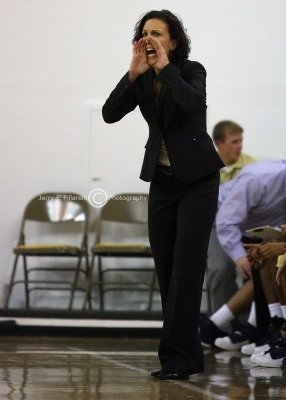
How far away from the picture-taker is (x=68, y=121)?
6.30 metres

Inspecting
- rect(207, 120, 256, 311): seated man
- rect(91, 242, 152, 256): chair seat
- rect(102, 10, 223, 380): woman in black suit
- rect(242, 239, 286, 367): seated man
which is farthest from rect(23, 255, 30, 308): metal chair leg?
rect(102, 10, 223, 380): woman in black suit

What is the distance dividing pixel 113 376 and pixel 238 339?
1642 mm

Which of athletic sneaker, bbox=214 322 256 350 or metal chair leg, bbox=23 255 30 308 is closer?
athletic sneaker, bbox=214 322 256 350

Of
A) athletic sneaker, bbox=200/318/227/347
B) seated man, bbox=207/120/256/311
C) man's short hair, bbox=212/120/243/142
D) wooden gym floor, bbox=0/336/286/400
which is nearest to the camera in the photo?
wooden gym floor, bbox=0/336/286/400

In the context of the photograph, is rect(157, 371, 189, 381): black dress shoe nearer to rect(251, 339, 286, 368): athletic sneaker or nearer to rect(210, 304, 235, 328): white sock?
rect(251, 339, 286, 368): athletic sneaker

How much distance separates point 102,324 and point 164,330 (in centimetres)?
260

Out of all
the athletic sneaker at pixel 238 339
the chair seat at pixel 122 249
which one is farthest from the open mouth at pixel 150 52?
the chair seat at pixel 122 249

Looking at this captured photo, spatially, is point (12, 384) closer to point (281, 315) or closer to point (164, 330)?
point (164, 330)

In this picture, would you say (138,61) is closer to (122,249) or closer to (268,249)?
(268,249)

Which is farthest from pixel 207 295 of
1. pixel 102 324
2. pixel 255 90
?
pixel 255 90

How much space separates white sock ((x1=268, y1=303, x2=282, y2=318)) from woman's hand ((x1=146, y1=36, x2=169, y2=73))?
1.69 meters

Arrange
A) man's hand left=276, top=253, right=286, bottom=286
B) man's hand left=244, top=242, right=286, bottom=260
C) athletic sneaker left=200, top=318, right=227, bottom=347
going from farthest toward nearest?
1. athletic sneaker left=200, top=318, right=227, bottom=347
2. man's hand left=244, top=242, right=286, bottom=260
3. man's hand left=276, top=253, right=286, bottom=286

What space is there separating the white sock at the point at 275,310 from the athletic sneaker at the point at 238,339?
508 millimetres

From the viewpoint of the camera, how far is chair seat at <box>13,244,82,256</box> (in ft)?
19.2
